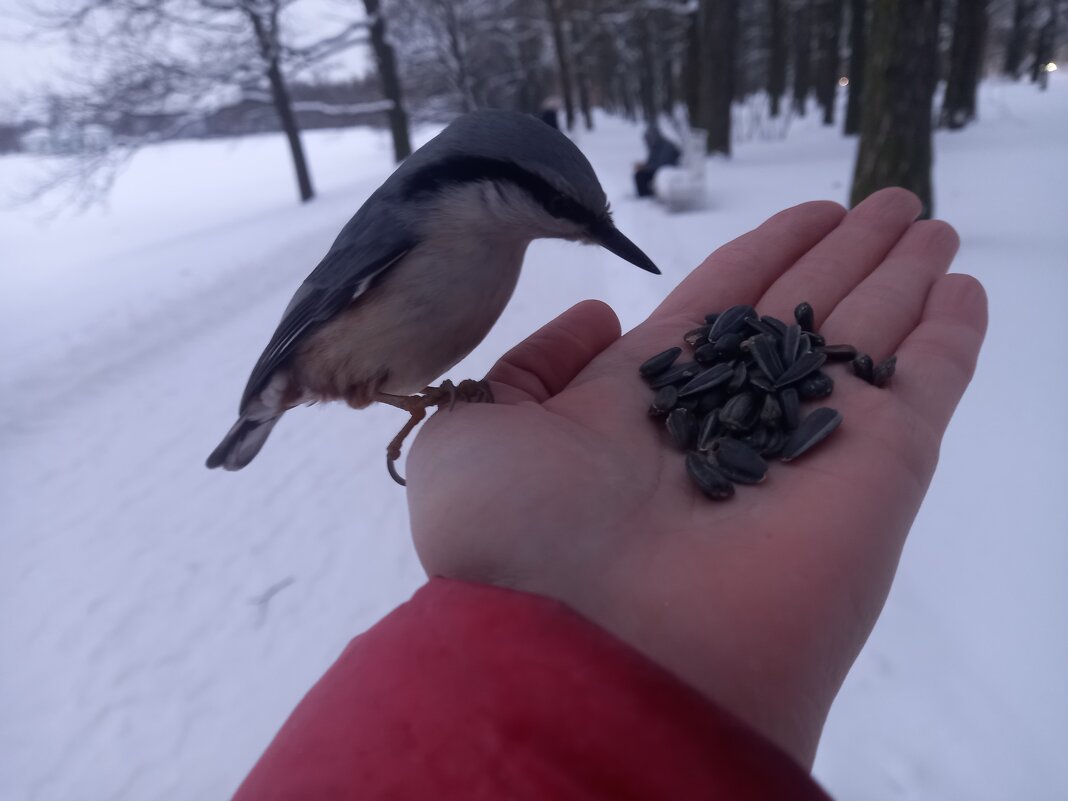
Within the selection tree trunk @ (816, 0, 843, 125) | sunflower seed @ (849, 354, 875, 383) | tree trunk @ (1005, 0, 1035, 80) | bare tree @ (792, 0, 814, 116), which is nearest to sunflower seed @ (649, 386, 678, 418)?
sunflower seed @ (849, 354, 875, 383)

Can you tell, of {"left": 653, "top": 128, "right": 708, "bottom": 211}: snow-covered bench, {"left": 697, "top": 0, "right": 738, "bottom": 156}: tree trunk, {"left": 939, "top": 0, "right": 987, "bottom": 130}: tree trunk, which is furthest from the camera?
{"left": 939, "top": 0, "right": 987, "bottom": 130}: tree trunk

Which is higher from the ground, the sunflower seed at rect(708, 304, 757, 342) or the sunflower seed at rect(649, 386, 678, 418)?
the sunflower seed at rect(708, 304, 757, 342)

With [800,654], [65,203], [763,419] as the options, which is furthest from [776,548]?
[65,203]

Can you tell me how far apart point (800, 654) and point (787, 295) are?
1.42 metres

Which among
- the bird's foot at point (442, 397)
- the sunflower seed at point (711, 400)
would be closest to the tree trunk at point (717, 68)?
the sunflower seed at point (711, 400)

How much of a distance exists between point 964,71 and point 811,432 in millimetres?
12806

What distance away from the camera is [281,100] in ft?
37.9

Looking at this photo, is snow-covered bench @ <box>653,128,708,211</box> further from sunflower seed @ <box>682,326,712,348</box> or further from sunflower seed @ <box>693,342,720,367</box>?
sunflower seed @ <box>693,342,720,367</box>

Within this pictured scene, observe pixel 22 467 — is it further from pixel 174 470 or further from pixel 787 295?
pixel 787 295

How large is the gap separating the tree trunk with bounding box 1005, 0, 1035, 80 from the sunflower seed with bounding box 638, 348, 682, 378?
25386 mm

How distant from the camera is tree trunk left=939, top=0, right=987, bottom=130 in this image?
10805 millimetres

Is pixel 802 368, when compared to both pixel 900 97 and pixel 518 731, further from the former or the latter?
pixel 900 97

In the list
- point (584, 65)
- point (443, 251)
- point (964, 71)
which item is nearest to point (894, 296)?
point (443, 251)

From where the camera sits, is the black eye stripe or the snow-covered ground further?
the snow-covered ground
